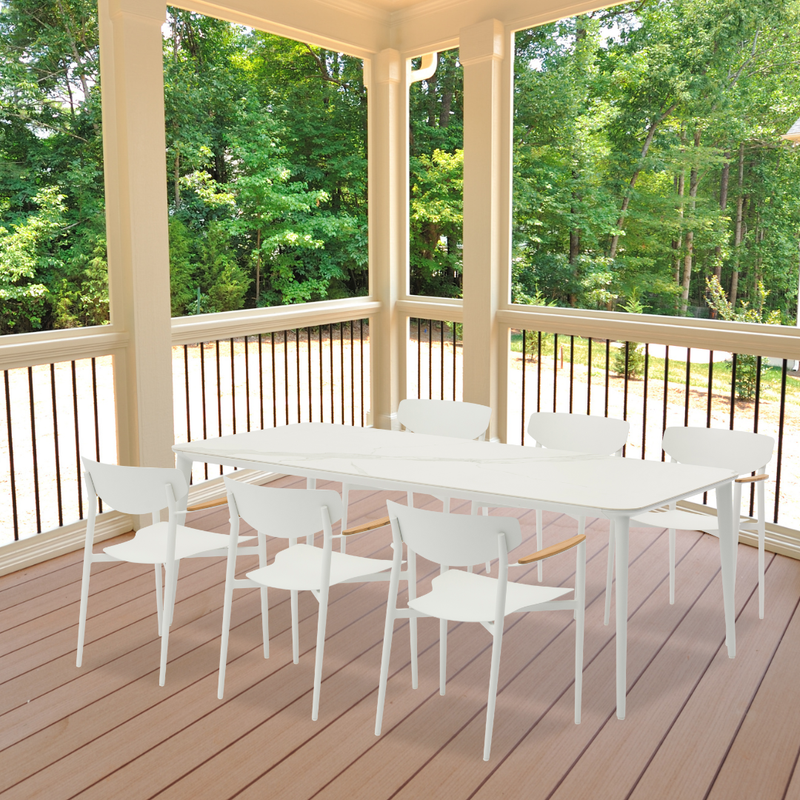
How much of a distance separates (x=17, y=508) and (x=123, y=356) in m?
0.95

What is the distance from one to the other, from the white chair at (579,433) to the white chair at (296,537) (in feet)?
3.87

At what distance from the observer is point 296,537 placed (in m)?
2.75

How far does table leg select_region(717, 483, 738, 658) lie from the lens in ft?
9.95

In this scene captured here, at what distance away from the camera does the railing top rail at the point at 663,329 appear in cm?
412

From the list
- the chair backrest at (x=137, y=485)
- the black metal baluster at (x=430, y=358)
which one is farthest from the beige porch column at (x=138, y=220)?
the black metal baluster at (x=430, y=358)

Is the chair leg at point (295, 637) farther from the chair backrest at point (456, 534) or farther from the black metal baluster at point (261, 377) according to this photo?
the black metal baluster at point (261, 377)

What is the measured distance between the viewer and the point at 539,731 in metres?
2.63

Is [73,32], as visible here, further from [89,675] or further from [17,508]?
[89,675]

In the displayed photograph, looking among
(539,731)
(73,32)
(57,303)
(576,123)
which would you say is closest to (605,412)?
(576,123)

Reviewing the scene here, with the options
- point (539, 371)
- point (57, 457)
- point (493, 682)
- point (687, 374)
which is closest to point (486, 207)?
point (539, 371)

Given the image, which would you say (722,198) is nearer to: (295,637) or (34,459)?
(295,637)

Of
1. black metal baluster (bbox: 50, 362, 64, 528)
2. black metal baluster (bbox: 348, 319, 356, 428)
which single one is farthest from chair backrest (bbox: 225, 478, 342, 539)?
black metal baluster (bbox: 348, 319, 356, 428)

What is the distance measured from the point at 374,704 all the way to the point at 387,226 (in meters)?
3.86

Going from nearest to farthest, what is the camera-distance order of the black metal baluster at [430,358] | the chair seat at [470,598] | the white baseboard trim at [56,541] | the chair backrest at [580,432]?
1. the chair seat at [470,598]
2. the chair backrest at [580,432]
3. the white baseboard trim at [56,541]
4. the black metal baluster at [430,358]
